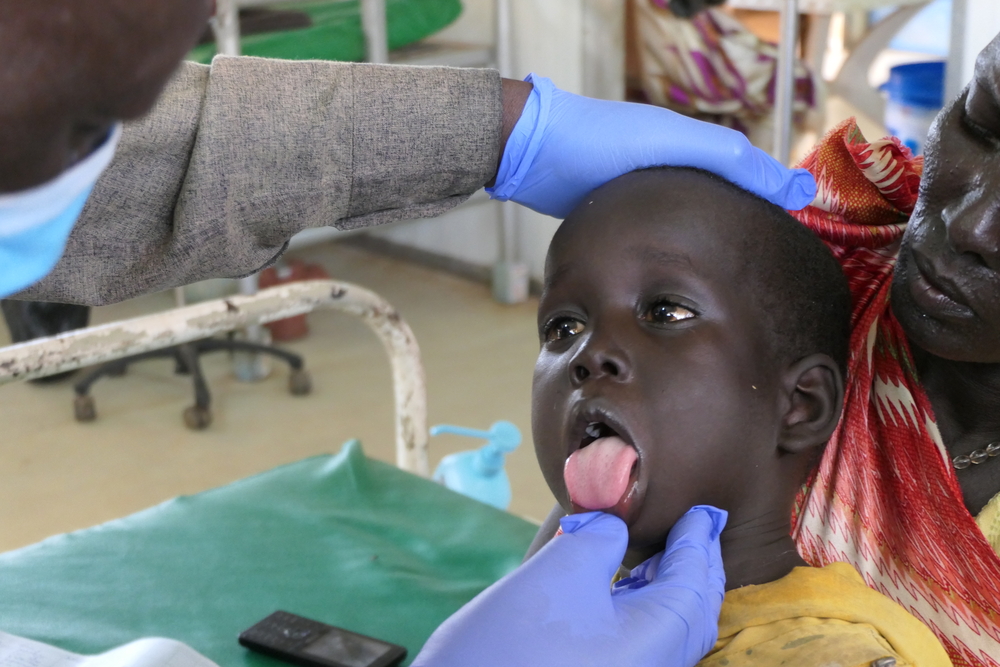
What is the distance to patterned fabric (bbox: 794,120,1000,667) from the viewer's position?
1.05 metres

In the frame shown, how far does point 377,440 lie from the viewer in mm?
3166

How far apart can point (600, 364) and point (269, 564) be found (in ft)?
2.85

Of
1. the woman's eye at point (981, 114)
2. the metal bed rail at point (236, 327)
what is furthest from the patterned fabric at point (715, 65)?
the woman's eye at point (981, 114)

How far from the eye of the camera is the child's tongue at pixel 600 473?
97 centimetres

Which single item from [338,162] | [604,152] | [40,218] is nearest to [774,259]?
[604,152]

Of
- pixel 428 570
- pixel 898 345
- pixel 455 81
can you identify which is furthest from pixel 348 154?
pixel 428 570

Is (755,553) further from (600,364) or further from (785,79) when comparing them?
(785,79)

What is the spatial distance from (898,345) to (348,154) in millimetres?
638

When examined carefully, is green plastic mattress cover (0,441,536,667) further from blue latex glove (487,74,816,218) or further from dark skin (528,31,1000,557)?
dark skin (528,31,1000,557)

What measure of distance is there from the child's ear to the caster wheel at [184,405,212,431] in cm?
245

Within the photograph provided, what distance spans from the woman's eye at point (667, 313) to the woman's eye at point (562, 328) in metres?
0.08

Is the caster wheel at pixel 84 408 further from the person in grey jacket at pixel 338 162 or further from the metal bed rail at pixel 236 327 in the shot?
the person in grey jacket at pixel 338 162

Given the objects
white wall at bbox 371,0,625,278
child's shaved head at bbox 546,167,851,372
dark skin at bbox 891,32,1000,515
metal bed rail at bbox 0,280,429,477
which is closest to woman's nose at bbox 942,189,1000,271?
dark skin at bbox 891,32,1000,515

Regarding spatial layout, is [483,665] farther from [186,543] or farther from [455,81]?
[186,543]
